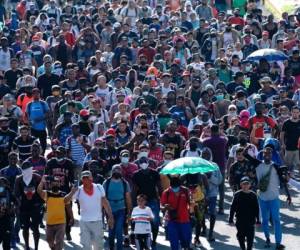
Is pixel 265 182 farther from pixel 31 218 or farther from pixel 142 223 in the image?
pixel 31 218

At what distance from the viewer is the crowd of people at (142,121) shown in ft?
69.5

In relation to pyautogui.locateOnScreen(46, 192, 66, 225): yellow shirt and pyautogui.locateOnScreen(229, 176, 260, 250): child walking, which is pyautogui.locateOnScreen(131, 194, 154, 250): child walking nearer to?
pyautogui.locateOnScreen(46, 192, 66, 225): yellow shirt

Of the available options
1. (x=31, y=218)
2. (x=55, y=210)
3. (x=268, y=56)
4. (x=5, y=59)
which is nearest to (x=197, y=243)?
(x=55, y=210)

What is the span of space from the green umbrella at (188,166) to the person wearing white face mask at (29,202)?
2090 mm

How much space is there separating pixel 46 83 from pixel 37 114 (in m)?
2.84

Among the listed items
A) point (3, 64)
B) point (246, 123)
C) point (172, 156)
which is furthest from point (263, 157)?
point (3, 64)

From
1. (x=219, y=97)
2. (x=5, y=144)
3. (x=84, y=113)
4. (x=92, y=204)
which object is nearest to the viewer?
(x=92, y=204)

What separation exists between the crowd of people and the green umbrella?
24 centimetres

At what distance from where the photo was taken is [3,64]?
1268 inches

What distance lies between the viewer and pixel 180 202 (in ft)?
68.9

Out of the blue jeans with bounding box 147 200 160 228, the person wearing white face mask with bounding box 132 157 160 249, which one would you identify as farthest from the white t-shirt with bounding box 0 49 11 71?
the blue jeans with bounding box 147 200 160 228

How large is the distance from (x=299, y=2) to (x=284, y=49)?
11.6 m

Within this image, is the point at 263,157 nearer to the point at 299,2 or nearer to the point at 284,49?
the point at 284,49

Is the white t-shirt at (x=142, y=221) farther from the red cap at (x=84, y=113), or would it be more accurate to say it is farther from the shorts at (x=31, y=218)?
the red cap at (x=84, y=113)
